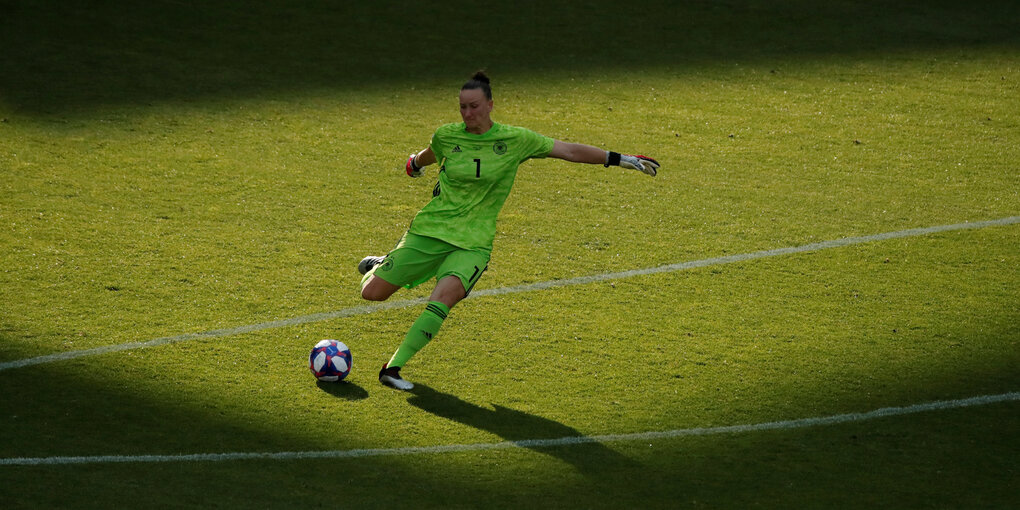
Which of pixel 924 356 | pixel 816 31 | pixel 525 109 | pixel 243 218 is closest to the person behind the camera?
pixel 924 356

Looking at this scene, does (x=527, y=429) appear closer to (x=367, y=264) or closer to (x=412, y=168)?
(x=367, y=264)

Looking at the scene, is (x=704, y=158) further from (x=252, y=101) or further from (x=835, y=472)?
(x=835, y=472)

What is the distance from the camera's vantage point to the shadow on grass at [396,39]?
12.4m

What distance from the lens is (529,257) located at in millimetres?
8656

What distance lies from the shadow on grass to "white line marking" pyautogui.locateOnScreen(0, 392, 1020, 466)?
675 centimetres

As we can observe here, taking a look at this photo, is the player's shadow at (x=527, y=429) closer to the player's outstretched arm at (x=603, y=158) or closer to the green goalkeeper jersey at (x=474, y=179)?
the green goalkeeper jersey at (x=474, y=179)

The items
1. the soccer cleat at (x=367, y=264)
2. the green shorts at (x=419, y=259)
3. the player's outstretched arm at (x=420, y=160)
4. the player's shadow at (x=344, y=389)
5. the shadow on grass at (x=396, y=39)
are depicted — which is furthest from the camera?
the shadow on grass at (x=396, y=39)

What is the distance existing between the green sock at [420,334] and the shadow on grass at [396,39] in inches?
250

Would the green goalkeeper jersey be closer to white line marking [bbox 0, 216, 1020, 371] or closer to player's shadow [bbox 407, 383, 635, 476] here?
player's shadow [bbox 407, 383, 635, 476]

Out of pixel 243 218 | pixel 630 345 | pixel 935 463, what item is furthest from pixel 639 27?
pixel 935 463

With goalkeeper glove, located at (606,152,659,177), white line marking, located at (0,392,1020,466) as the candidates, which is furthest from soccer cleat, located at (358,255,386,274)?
white line marking, located at (0,392,1020,466)

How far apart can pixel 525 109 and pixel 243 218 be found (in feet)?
12.3

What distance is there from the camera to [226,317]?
24.5 ft

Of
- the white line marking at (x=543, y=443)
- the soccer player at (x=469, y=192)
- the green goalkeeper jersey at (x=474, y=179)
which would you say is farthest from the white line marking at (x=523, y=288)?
the white line marking at (x=543, y=443)
